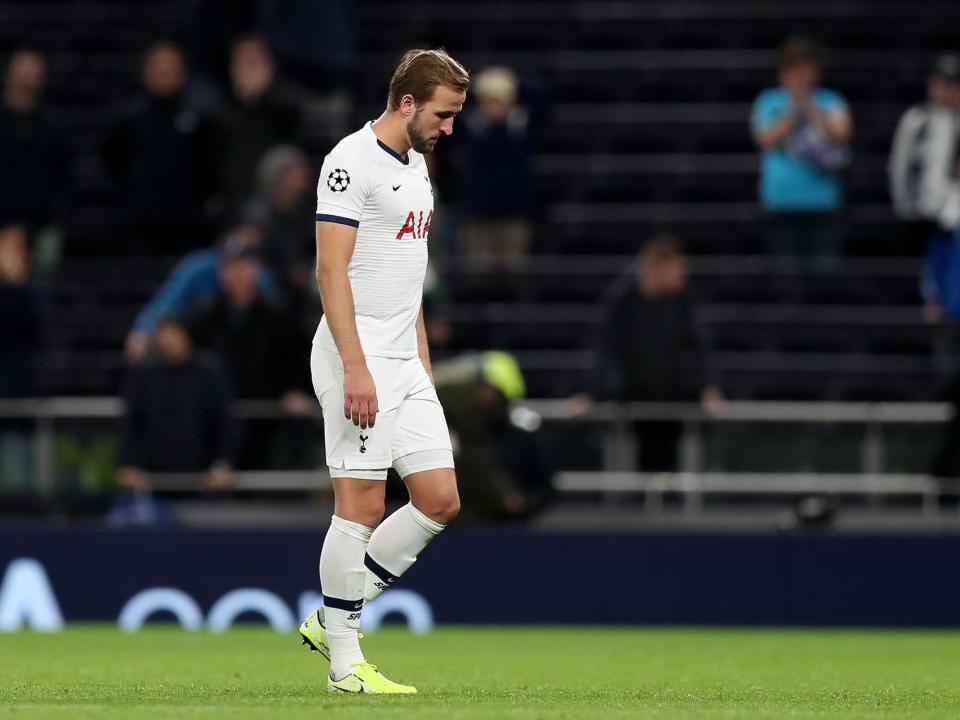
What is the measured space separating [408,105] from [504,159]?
7565 mm

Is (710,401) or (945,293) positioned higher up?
(945,293)

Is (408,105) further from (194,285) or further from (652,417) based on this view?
(194,285)

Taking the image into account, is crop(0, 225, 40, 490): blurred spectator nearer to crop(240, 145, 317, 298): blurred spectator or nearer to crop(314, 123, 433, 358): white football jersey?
crop(240, 145, 317, 298): blurred spectator

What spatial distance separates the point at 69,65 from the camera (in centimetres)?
1838

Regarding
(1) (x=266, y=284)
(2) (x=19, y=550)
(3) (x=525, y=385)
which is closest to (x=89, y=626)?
(2) (x=19, y=550)

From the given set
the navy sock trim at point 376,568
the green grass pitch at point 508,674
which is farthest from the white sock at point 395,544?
the green grass pitch at point 508,674

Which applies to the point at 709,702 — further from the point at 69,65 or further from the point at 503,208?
the point at 69,65

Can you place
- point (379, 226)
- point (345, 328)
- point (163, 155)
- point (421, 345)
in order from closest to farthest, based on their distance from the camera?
point (345, 328)
point (379, 226)
point (421, 345)
point (163, 155)

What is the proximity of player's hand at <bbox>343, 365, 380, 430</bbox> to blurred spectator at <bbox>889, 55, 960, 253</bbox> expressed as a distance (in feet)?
24.2

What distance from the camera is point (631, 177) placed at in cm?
1659

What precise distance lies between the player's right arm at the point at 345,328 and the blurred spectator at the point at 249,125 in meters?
7.78

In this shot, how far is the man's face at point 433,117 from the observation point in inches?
274

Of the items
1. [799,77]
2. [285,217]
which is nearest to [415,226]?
[285,217]

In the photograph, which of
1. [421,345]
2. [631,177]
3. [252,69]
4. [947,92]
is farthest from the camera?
[631,177]
